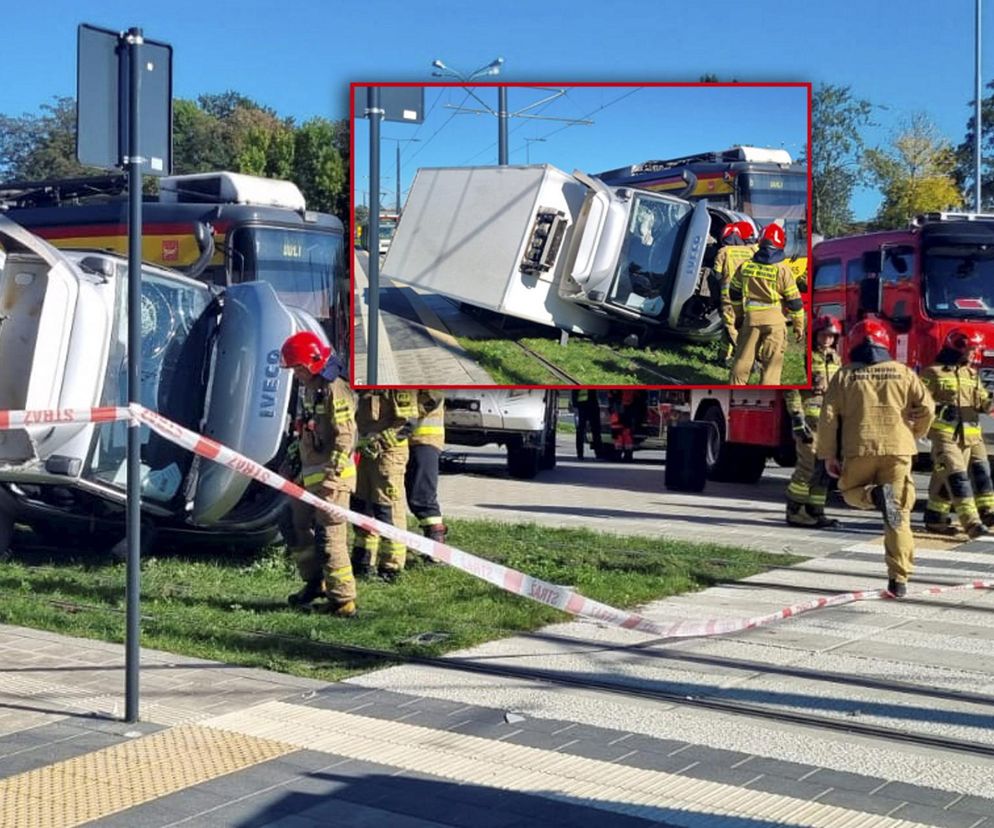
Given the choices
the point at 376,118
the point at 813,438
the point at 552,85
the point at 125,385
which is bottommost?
the point at 813,438

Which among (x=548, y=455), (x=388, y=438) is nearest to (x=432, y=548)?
(x=388, y=438)

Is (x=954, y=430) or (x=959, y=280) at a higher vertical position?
(x=959, y=280)

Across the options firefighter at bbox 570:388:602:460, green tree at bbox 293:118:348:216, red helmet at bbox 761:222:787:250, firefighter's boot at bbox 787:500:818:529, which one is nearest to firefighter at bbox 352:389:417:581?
red helmet at bbox 761:222:787:250

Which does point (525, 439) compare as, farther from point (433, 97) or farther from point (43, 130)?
point (43, 130)

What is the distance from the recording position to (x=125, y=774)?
5527 millimetres

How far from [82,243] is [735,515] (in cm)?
876

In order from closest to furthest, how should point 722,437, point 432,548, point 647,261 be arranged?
1. point 432,548
2. point 647,261
3. point 722,437

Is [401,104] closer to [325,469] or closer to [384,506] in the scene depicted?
[384,506]

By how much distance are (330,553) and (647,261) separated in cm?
314

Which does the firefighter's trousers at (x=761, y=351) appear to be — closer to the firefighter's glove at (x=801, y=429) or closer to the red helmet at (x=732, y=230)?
the red helmet at (x=732, y=230)

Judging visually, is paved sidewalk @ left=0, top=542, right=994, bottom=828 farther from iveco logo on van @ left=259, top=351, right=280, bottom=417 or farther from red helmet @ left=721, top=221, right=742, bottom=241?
red helmet @ left=721, top=221, right=742, bottom=241

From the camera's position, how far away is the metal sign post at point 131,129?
5.99 m

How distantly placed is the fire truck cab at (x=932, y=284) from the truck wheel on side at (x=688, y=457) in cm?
263

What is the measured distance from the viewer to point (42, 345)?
943cm
